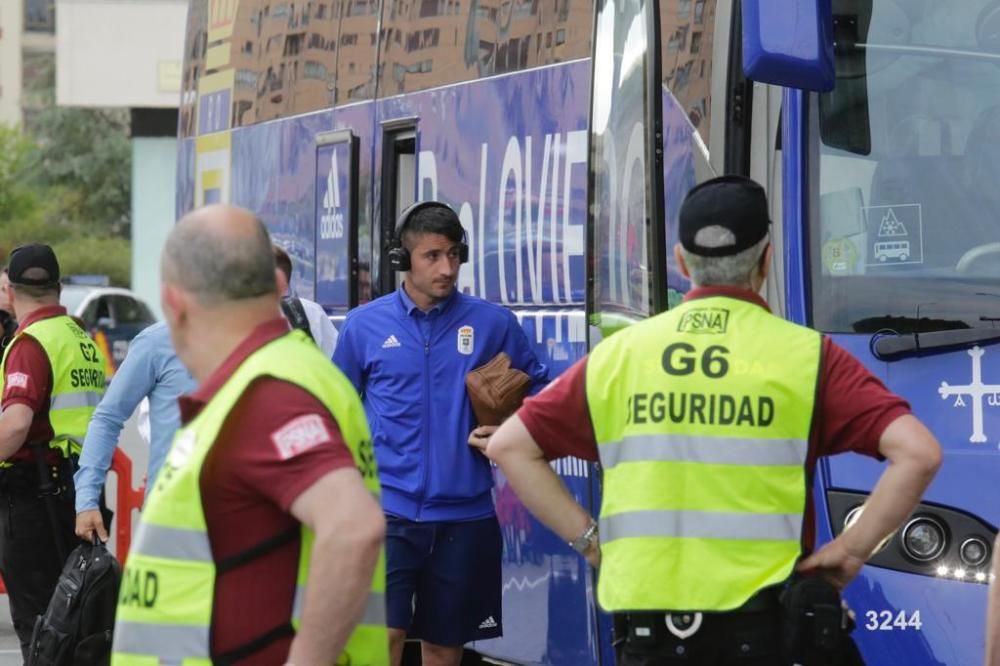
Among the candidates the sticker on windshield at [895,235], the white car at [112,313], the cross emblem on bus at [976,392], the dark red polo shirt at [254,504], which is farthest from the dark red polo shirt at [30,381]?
the white car at [112,313]

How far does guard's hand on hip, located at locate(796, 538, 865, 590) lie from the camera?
13.5ft

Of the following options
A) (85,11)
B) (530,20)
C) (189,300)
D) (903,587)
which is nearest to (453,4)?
(530,20)

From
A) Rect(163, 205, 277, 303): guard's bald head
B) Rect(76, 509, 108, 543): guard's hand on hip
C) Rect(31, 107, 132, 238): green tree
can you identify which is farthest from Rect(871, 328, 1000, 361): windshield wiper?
Rect(31, 107, 132, 238): green tree

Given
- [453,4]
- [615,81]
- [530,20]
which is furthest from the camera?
[453,4]

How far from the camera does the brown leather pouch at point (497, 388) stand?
6684mm

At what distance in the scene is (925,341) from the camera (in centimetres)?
550

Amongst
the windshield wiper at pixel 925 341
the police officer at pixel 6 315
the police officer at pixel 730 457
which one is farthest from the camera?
the police officer at pixel 6 315

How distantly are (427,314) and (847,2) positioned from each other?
1.90 meters

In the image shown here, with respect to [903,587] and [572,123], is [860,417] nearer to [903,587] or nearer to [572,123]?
[903,587]

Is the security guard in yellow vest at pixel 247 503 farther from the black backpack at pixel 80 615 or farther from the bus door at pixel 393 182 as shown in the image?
the bus door at pixel 393 182

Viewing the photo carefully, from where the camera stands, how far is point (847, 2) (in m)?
5.69

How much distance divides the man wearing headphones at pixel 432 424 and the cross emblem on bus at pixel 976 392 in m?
1.81

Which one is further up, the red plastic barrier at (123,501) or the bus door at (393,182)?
the bus door at (393,182)

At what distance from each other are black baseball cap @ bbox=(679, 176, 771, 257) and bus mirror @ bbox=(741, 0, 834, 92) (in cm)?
81
